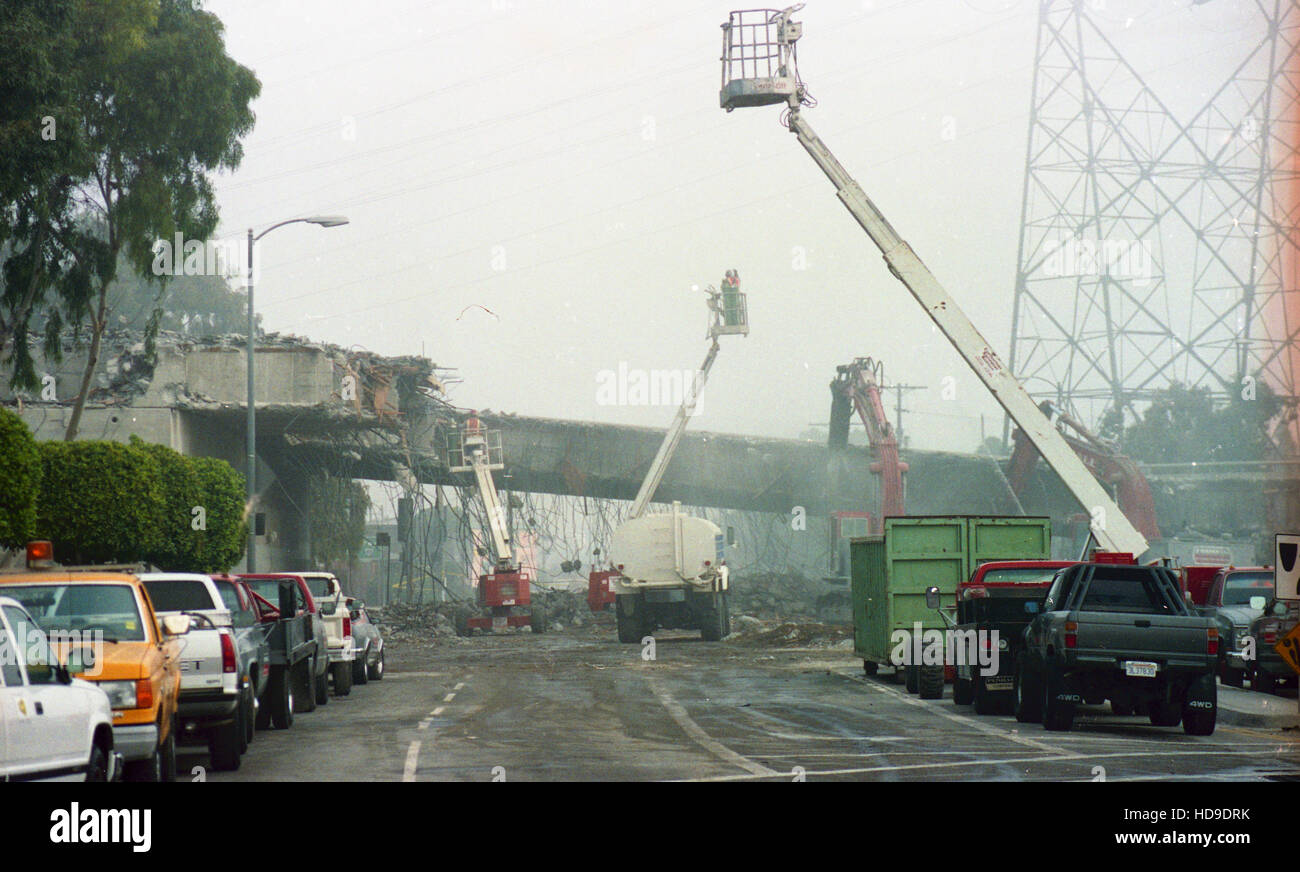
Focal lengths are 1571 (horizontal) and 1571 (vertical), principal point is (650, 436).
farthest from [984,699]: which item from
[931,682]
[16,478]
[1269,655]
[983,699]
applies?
[16,478]

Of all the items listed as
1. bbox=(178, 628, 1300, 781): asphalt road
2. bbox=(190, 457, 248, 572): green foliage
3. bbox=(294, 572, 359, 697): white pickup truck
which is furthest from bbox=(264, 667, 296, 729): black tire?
bbox=(190, 457, 248, 572): green foliage

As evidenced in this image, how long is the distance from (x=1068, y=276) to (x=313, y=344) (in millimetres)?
40171

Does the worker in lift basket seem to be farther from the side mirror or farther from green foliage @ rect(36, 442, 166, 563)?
the side mirror

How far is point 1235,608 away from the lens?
84.8ft

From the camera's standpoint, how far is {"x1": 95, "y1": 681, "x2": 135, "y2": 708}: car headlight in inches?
437

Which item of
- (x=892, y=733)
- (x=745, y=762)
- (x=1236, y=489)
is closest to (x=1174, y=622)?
(x=892, y=733)

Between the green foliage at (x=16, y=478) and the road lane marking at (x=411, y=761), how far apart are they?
12572 mm

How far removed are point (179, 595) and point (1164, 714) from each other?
1106cm

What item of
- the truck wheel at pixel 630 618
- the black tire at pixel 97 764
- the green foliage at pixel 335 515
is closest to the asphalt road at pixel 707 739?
the black tire at pixel 97 764

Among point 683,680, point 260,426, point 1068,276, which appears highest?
point 1068,276

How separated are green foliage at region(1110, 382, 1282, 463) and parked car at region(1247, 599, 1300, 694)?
6570 cm

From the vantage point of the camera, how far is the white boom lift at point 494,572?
49094mm
